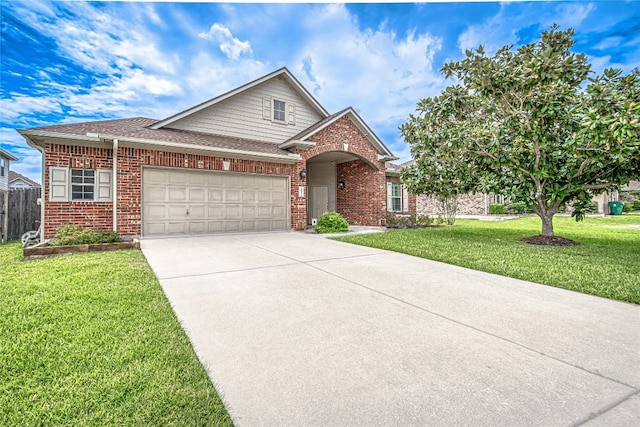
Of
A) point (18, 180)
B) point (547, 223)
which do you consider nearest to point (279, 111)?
point (547, 223)

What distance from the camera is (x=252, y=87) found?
39.2 ft

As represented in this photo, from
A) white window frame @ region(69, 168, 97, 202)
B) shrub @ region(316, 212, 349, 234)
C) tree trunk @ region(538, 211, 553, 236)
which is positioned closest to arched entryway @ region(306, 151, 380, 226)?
shrub @ region(316, 212, 349, 234)

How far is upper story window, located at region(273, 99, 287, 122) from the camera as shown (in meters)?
12.7

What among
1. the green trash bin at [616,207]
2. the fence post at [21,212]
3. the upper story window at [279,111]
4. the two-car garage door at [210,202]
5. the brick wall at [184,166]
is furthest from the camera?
the green trash bin at [616,207]

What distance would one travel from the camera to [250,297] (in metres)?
3.77

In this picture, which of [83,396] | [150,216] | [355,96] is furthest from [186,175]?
[355,96]

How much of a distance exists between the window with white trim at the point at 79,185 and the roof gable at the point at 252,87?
2610 mm

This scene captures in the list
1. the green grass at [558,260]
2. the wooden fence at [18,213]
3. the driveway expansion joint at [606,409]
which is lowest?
the driveway expansion joint at [606,409]

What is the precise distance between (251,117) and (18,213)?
28.3ft

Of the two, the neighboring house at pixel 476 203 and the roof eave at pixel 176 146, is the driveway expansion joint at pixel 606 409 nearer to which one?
the roof eave at pixel 176 146

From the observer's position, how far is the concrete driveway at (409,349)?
1.74 m

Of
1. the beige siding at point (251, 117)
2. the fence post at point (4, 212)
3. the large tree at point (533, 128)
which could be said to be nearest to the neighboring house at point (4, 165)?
the fence post at point (4, 212)

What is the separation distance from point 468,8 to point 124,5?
1337 cm

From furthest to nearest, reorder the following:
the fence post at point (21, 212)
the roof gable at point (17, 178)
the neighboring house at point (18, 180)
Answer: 1. the neighboring house at point (18, 180)
2. the roof gable at point (17, 178)
3. the fence post at point (21, 212)
